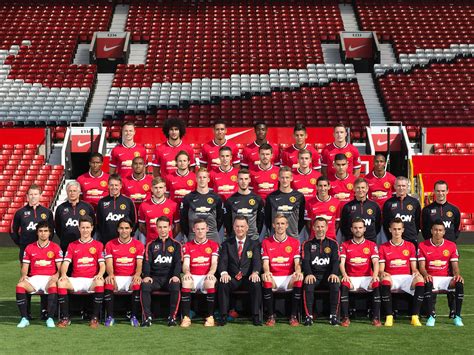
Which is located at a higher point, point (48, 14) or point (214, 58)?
point (48, 14)

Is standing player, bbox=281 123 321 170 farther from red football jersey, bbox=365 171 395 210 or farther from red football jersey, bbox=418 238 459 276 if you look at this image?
red football jersey, bbox=418 238 459 276

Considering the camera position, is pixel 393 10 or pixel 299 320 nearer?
pixel 299 320

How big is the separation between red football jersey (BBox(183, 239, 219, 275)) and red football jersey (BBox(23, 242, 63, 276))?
4.75ft

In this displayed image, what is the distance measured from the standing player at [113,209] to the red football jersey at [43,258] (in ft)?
2.44

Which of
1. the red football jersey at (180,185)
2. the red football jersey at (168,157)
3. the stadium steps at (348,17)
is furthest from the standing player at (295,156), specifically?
the stadium steps at (348,17)

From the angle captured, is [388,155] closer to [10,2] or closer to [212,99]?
[212,99]

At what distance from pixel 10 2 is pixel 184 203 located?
24.8 metres

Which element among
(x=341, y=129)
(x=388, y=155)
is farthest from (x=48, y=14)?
(x=341, y=129)

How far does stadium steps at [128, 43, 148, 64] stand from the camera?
29609 millimetres

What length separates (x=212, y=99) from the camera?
26438 mm

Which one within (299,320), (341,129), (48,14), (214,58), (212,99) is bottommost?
(299,320)

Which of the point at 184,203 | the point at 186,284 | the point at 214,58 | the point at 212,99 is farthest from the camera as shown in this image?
the point at 214,58

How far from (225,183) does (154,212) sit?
3.64 feet

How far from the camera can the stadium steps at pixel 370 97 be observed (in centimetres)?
2583
